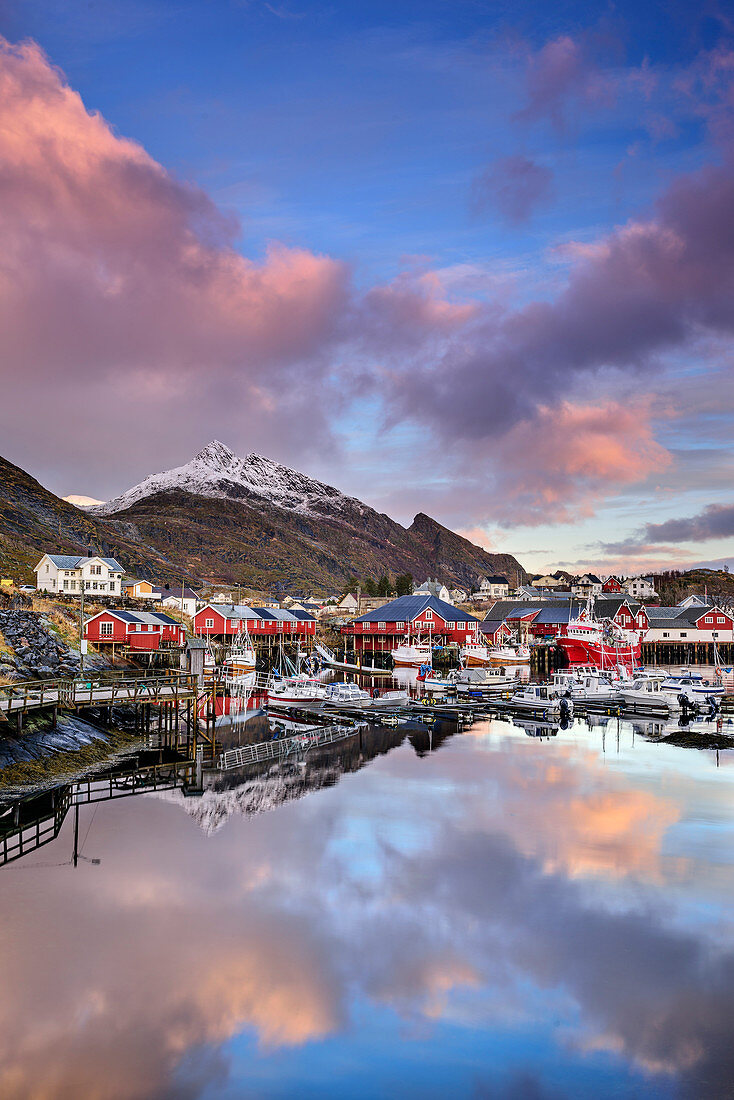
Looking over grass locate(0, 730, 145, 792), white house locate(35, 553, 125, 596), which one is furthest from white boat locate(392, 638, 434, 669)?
grass locate(0, 730, 145, 792)

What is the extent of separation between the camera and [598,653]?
89250 millimetres

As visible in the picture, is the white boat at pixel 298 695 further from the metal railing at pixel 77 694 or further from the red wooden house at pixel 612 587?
the red wooden house at pixel 612 587

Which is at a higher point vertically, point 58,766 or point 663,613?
point 663,613

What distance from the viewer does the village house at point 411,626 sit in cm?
10362

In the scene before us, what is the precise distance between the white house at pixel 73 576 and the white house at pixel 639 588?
128963mm

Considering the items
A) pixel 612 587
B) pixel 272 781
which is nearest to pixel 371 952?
pixel 272 781

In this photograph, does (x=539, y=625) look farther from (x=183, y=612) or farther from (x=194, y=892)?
(x=194, y=892)

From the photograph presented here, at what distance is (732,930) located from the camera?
58.9 feet

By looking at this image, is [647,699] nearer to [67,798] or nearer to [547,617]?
[67,798]

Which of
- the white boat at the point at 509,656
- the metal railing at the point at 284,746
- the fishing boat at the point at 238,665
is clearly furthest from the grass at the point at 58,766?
the white boat at the point at 509,656

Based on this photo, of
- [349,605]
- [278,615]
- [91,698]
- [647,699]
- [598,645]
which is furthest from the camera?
[349,605]

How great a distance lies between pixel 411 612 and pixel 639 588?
10481cm

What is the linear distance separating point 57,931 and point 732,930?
16.4m

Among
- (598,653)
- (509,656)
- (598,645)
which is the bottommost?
(509,656)
